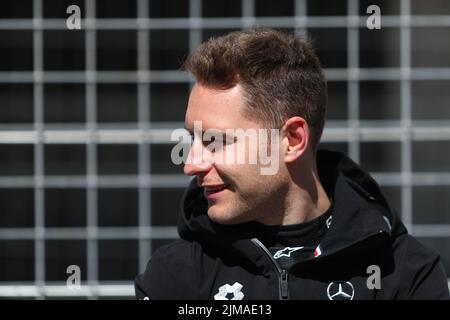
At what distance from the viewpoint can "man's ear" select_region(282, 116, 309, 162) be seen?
2.40 metres

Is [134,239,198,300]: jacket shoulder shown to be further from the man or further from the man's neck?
the man's neck

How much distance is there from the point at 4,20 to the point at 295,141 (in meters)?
1.93

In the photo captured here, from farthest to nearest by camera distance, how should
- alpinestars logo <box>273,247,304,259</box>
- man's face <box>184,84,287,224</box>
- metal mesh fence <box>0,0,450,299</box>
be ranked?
metal mesh fence <box>0,0,450,299</box> → alpinestars logo <box>273,247,304,259</box> → man's face <box>184,84,287,224</box>

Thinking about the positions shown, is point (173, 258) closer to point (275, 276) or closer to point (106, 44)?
point (275, 276)

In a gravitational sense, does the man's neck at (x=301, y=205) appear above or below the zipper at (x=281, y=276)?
above

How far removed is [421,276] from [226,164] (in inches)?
24.8

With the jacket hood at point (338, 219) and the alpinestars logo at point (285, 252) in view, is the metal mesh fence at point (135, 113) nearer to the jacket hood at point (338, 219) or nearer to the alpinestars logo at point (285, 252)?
the jacket hood at point (338, 219)

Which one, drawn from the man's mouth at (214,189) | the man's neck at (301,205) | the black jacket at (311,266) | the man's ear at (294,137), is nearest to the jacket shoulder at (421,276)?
the black jacket at (311,266)

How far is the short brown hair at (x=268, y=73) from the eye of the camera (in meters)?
2.38

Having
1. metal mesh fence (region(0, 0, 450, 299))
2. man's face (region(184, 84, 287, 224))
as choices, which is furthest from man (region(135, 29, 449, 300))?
metal mesh fence (region(0, 0, 450, 299))

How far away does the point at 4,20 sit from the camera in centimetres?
383

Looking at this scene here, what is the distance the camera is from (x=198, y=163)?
236cm

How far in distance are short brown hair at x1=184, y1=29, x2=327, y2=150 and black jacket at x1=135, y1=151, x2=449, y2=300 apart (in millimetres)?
321
